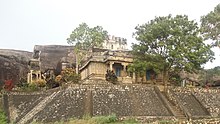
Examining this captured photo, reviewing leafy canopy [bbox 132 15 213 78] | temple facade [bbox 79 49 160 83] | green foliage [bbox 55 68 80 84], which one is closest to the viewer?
leafy canopy [bbox 132 15 213 78]

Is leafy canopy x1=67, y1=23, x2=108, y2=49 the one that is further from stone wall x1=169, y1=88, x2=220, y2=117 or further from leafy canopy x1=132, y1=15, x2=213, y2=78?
stone wall x1=169, y1=88, x2=220, y2=117

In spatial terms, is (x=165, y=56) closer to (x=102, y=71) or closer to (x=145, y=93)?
(x=145, y=93)

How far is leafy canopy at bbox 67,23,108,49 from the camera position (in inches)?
1721

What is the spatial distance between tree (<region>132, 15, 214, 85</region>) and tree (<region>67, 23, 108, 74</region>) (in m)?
9.20

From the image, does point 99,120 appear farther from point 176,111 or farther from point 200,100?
point 200,100

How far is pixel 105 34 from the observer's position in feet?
152

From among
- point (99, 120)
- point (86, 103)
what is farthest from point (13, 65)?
point (99, 120)

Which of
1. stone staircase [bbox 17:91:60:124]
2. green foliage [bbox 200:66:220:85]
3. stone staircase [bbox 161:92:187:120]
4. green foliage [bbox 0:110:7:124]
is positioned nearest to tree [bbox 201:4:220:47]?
stone staircase [bbox 161:92:187:120]

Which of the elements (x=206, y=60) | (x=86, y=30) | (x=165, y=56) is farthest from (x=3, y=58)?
(x=206, y=60)

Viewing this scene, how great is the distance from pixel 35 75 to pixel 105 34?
995cm

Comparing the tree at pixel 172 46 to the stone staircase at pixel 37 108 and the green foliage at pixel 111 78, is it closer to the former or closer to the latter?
the green foliage at pixel 111 78

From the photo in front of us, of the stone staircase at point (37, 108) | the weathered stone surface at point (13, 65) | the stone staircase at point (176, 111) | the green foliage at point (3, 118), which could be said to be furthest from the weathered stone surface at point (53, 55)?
the stone staircase at point (176, 111)

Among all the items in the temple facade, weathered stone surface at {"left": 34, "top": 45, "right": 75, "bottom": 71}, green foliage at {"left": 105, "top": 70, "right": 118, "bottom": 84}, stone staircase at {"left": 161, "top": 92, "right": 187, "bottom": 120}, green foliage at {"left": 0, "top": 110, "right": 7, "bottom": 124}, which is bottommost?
green foliage at {"left": 0, "top": 110, "right": 7, "bottom": 124}

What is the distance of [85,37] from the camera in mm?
44219
